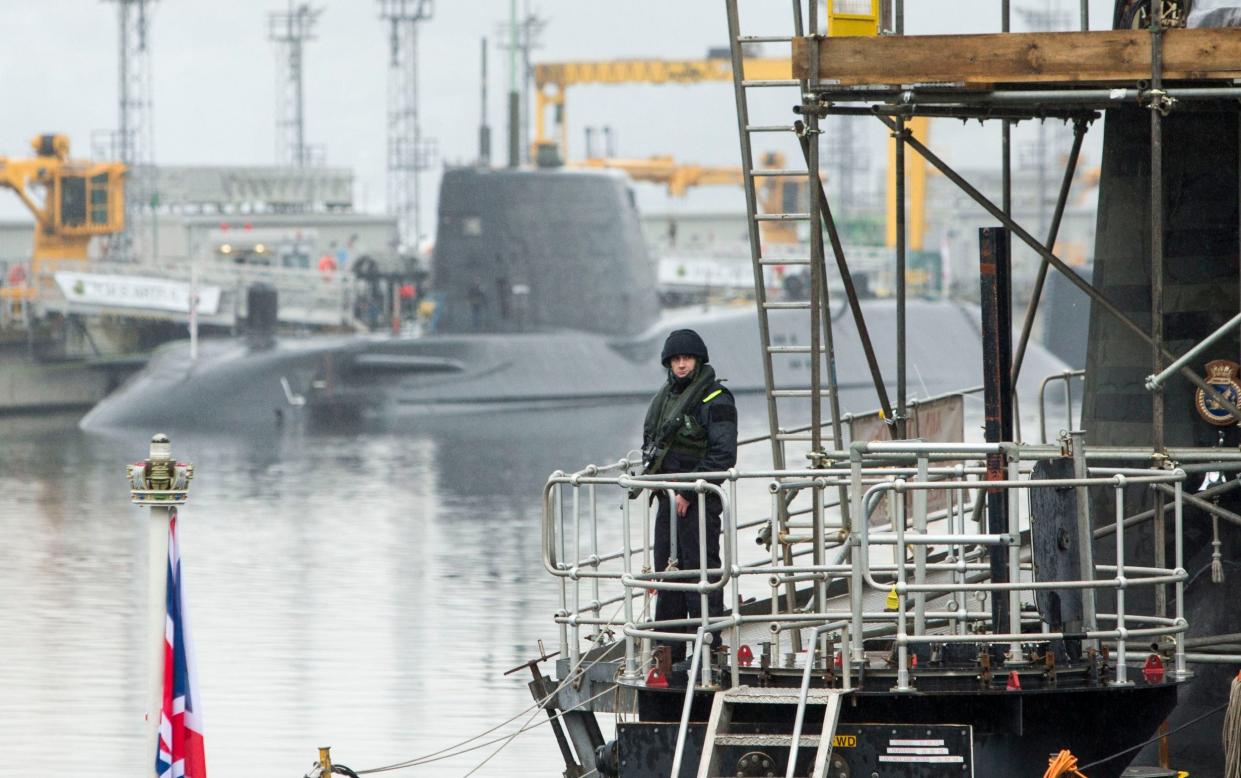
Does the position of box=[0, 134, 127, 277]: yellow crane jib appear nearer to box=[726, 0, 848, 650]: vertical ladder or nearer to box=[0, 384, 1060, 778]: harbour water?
box=[0, 384, 1060, 778]: harbour water

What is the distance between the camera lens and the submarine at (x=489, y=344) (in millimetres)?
51156

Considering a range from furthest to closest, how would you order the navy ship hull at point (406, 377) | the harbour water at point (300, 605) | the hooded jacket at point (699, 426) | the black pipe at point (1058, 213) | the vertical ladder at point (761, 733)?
1. the navy ship hull at point (406, 377)
2. the harbour water at point (300, 605)
3. the black pipe at point (1058, 213)
4. the hooded jacket at point (699, 426)
5. the vertical ladder at point (761, 733)

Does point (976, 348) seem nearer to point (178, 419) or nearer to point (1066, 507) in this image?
point (178, 419)

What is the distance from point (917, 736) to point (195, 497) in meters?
25.2

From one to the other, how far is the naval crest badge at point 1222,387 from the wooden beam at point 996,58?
2049mm

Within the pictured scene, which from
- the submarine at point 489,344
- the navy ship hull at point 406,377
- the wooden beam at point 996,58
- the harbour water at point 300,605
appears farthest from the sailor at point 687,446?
the submarine at point 489,344

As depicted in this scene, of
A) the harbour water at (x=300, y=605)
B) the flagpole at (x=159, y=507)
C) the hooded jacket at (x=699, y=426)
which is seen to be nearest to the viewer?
the flagpole at (x=159, y=507)

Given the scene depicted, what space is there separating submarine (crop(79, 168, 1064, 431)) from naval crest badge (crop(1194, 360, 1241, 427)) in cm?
4002

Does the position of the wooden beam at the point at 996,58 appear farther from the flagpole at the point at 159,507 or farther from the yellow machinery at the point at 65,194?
the yellow machinery at the point at 65,194

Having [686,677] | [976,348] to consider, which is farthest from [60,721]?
[976,348]

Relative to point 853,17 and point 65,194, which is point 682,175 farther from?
point 853,17

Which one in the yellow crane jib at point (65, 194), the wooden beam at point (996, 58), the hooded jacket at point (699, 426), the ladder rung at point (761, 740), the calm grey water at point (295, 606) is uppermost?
the yellow crane jib at point (65, 194)

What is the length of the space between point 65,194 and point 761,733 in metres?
64.0

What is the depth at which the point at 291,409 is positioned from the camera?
2037 inches
